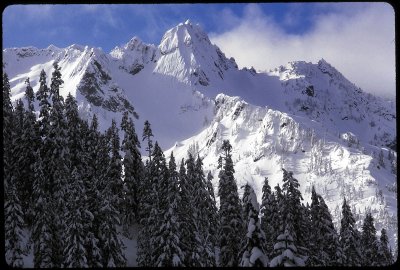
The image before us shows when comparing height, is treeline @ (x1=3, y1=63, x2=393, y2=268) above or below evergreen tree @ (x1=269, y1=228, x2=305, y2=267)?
above

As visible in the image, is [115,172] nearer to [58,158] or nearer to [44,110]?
[58,158]

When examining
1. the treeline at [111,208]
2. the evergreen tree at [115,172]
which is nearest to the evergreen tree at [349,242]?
the treeline at [111,208]

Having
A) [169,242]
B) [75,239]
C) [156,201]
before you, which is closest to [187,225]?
[156,201]

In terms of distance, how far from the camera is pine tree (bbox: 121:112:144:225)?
47594 millimetres

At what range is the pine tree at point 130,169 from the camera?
156 feet

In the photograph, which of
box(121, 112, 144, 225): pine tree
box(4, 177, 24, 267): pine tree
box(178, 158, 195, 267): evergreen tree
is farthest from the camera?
box(121, 112, 144, 225): pine tree

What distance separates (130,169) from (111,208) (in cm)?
1248

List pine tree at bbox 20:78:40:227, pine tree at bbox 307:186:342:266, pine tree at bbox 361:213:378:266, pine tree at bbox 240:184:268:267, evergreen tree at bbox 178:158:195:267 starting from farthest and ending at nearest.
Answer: pine tree at bbox 361:213:378:266 < pine tree at bbox 307:186:342:266 < pine tree at bbox 20:78:40:227 < evergreen tree at bbox 178:158:195:267 < pine tree at bbox 240:184:268:267

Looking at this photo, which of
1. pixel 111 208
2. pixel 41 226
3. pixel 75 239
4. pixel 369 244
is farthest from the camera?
pixel 369 244

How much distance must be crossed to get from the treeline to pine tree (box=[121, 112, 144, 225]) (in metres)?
0.12

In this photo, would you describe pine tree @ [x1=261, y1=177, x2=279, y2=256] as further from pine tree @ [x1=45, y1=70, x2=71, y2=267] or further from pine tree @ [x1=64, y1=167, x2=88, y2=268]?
pine tree @ [x1=45, y1=70, x2=71, y2=267]

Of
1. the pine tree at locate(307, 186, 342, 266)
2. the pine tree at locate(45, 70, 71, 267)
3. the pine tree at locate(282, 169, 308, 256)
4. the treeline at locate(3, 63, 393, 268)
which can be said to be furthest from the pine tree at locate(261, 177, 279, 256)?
the pine tree at locate(45, 70, 71, 267)

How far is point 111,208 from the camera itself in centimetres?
3625

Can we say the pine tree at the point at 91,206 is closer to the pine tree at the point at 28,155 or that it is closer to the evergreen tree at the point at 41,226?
the evergreen tree at the point at 41,226
